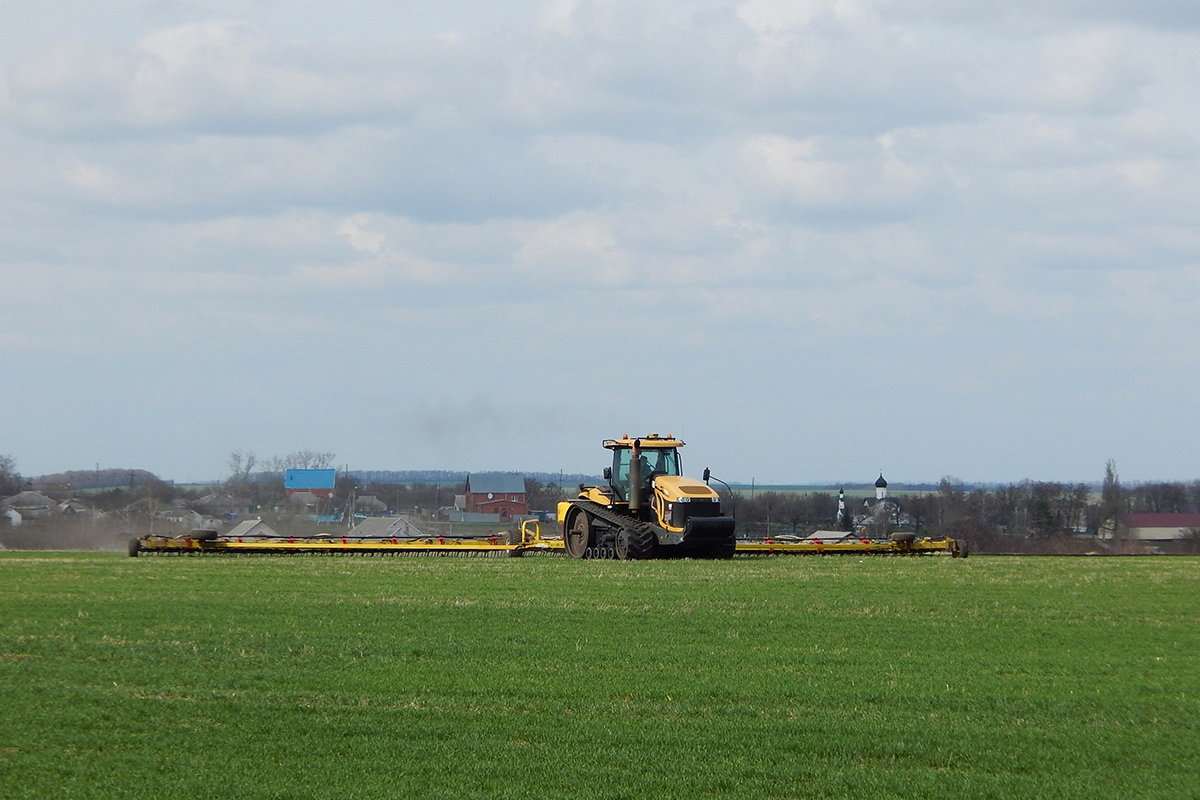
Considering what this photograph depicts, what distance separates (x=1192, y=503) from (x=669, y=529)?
212ft

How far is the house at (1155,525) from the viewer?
66875 millimetres

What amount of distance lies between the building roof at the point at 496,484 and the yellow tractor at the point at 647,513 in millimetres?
46922

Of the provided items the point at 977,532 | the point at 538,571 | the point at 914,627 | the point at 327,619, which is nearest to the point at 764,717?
the point at 914,627

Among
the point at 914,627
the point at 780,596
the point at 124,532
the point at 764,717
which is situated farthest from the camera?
the point at 124,532

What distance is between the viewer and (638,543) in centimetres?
3005

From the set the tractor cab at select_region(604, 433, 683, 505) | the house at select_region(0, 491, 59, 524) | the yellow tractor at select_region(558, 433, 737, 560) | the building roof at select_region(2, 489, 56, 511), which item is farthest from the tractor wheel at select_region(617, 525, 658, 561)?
the building roof at select_region(2, 489, 56, 511)

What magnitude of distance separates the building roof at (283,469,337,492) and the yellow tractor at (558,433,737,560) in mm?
39854

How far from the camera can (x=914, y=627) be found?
1648 centimetres

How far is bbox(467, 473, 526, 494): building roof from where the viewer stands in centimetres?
8012

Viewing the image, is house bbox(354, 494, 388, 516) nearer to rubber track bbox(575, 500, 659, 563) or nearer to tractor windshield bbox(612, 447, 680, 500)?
rubber track bbox(575, 500, 659, 563)

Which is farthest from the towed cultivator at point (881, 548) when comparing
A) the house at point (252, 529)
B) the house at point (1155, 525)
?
the house at point (1155, 525)

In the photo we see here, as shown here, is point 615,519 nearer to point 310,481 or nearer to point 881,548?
point 881,548

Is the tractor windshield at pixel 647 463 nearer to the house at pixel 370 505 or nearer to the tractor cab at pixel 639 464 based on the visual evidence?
the tractor cab at pixel 639 464

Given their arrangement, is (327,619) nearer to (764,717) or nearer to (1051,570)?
(764,717)
